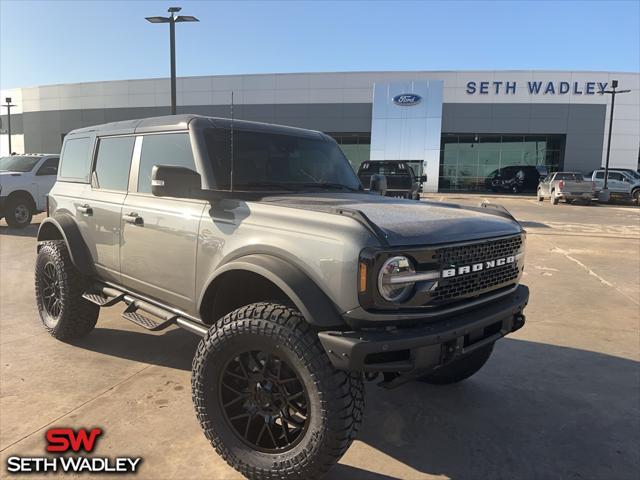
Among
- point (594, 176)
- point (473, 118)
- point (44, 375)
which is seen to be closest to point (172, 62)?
point (44, 375)

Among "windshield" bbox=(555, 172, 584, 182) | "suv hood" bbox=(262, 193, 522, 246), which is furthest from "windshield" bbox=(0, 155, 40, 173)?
"windshield" bbox=(555, 172, 584, 182)

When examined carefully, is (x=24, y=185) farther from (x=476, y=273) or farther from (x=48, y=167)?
(x=476, y=273)

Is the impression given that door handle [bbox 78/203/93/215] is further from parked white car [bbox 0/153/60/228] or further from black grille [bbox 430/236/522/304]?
parked white car [bbox 0/153/60/228]

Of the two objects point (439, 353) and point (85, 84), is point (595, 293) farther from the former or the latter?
point (85, 84)

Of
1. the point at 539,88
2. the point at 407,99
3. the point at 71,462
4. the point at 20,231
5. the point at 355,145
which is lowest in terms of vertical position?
the point at 71,462

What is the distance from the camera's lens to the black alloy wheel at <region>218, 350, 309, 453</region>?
2.44 metres

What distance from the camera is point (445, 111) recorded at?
35625 millimetres

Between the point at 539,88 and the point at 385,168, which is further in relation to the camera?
the point at 539,88

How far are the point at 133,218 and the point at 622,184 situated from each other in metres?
28.6

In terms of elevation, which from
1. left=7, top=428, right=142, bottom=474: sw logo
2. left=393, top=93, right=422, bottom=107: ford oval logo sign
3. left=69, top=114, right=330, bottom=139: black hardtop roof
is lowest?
left=7, top=428, right=142, bottom=474: sw logo

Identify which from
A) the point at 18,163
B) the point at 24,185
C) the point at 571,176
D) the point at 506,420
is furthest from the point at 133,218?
the point at 571,176

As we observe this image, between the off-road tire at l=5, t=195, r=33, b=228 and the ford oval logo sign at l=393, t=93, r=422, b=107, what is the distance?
28806 millimetres

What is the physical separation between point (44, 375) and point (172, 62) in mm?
12115

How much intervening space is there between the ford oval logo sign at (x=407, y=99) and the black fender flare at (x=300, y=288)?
116 feet
